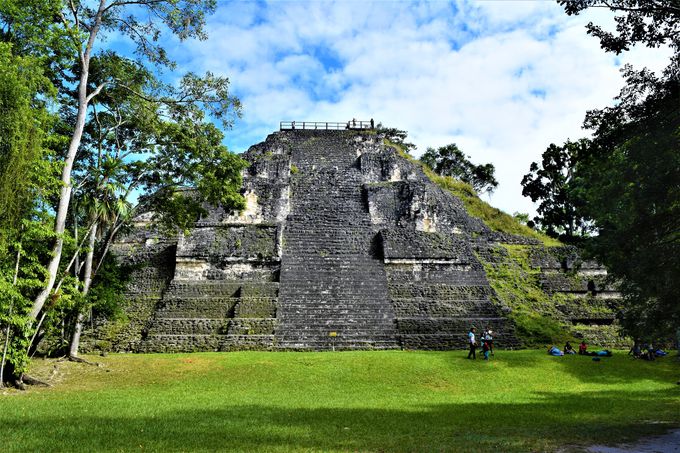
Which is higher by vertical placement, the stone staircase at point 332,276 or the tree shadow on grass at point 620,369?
the stone staircase at point 332,276

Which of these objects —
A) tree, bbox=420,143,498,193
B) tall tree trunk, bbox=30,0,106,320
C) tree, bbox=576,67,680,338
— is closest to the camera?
tree, bbox=576,67,680,338

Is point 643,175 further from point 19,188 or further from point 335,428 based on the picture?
point 19,188

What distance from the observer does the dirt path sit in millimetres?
4820

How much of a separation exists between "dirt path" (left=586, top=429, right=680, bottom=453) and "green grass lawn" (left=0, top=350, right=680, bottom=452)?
0.78 ft

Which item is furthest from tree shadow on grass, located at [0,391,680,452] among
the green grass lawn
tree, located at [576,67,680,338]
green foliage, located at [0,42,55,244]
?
green foliage, located at [0,42,55,244]

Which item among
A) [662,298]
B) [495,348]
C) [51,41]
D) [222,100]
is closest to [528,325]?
[495,348]

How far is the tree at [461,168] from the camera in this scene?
4231 centimetres

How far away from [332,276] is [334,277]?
0.08 meters

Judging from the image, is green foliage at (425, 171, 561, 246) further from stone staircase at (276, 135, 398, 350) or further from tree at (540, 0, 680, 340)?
tree at (540, 0, 680, 340)

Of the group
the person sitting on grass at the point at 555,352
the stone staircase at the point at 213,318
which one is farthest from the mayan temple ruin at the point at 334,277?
the person sitting on grass at the point at 555,352

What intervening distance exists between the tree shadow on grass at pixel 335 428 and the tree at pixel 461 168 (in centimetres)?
3561

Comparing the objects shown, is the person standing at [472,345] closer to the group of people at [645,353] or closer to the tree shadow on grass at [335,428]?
the tree shadow on grass at [335,428]

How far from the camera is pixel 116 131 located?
12969 millimetres

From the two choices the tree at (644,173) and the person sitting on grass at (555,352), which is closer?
the tree at (644,173)
